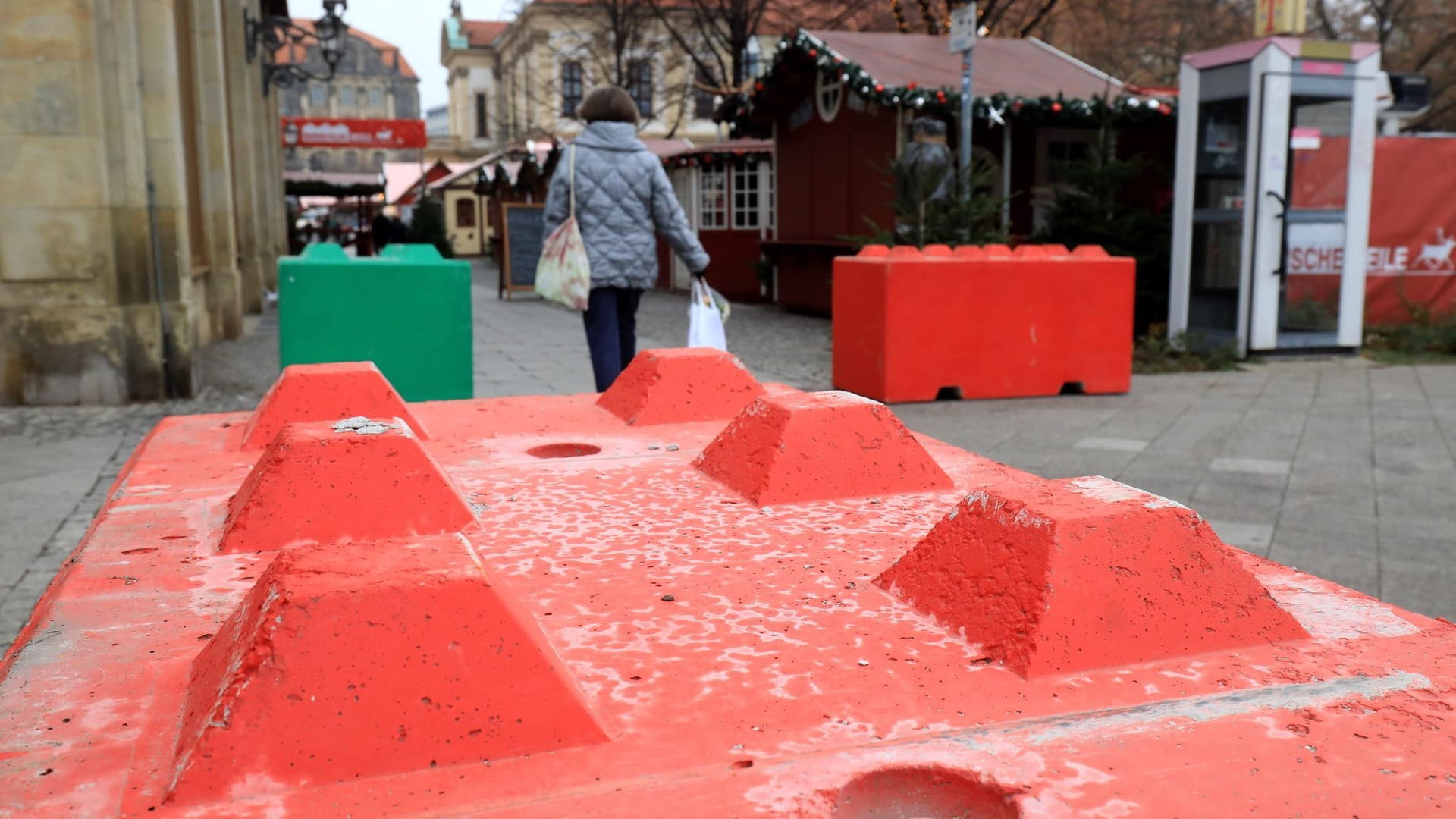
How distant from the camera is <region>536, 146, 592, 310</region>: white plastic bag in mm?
6070

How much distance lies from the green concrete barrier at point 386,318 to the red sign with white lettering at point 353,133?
1941 centimetres

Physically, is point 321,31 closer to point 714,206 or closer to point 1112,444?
point 714,206

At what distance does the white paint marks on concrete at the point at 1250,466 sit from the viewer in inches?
228

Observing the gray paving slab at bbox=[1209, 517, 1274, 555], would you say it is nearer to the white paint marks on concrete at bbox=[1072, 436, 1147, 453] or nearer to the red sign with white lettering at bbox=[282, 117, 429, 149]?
the white paint marks on concrete at bbox=[1072, 436, 1147, 453]

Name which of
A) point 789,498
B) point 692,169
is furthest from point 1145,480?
point 692,169

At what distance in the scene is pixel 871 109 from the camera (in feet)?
46.2

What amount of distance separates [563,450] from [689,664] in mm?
1621

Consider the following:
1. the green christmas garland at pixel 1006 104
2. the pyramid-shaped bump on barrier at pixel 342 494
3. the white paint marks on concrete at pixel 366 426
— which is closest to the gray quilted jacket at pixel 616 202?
the white paint marks on concrete at pixel 366 426

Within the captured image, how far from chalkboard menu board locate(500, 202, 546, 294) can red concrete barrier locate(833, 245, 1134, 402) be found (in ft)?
40.0

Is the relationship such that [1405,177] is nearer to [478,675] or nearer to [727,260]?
[727,260]

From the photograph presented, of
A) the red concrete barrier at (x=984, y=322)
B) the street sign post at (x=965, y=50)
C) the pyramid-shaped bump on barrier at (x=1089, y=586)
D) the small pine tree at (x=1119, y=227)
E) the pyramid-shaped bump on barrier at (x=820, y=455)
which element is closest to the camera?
the pyramid-shaped bump on barrier at (x=1089, y=586)

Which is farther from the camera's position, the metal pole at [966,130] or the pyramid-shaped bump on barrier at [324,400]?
the metal pole at [966,130]

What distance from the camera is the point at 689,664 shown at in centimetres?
163

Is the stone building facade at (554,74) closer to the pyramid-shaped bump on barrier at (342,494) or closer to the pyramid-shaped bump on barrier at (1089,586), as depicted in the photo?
the pyramid-shaped bump on barrier at (342,494)
